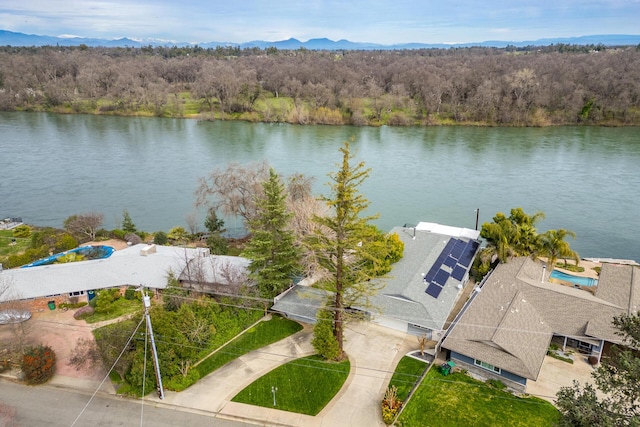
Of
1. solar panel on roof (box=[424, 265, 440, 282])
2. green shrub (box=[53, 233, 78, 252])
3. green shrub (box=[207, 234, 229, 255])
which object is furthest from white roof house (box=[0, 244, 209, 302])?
solar panel on roof (box=[424, 265, 440, 282])

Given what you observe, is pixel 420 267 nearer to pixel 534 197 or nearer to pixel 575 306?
pixel 575 306

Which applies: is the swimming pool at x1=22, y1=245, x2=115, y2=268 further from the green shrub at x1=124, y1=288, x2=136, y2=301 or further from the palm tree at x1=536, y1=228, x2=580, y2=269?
the palm tree at x1=536, y1=228, x2=580, y2=269

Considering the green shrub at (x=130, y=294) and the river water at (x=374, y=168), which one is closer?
the green shrub at (x=130, y=294)

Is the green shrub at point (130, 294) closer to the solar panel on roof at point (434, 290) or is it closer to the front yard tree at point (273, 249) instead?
the front yard tree at point (273, 249)

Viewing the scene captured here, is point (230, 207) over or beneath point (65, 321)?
over

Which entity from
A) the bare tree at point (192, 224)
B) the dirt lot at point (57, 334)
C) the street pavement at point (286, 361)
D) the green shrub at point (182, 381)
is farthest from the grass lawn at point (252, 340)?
the bare tree at point (192, 224)

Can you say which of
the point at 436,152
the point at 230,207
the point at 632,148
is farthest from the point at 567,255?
the point at 632,148

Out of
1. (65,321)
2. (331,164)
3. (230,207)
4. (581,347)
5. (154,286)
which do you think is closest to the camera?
(581,347)
